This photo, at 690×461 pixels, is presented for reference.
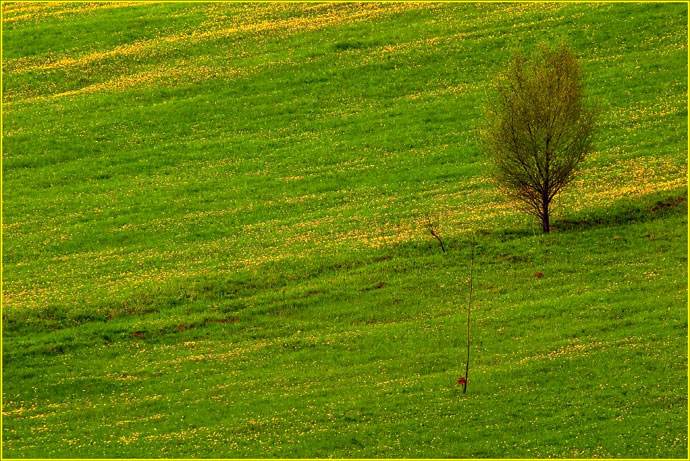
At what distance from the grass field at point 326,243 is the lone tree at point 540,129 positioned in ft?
8.19

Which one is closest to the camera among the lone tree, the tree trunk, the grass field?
the grass field

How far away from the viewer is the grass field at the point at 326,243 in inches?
1358

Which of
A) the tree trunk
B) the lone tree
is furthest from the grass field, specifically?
the lone tree

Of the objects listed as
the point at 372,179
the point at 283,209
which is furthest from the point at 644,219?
the point at 283,209

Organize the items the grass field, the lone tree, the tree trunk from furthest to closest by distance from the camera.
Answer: the tree trunk, the lone tree, the grass field

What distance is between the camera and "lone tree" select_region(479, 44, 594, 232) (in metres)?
46.3

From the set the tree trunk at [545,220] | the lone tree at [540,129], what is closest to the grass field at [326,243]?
the tree trunk at [545,220]

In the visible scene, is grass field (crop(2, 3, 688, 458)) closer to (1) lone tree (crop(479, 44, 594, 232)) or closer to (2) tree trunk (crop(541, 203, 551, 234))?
(2) tree trunk (crop(541, 203, 551, 234))

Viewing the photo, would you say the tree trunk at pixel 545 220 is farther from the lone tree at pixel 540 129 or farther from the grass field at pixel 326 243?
the grass field at pixel 326 243

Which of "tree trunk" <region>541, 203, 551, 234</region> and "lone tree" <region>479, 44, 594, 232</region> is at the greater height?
"lone tree" <region>479, 44, 594, 232</region>

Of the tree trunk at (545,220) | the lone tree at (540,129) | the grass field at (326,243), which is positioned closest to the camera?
the grass field at (326,243)

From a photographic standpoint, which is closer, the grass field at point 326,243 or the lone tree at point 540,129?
the grass field at point 326,243

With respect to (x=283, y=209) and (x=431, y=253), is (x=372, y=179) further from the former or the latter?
(x=431, y=253)

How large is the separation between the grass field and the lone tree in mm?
2496
